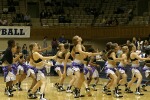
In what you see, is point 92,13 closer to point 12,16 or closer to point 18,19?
point 18,19

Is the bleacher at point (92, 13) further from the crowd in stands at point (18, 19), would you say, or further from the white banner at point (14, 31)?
the white banner at point (14, 31)

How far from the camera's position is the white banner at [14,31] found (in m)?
29.4

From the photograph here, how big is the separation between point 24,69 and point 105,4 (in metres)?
19.1

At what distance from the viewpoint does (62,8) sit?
33406 millimetres

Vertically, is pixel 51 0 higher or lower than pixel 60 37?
higher

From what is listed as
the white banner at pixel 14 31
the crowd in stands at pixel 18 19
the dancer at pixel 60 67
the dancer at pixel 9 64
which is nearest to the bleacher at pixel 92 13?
the crowd in stands at pixel 18 19

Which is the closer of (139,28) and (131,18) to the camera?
(139,28)

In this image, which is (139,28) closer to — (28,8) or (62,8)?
(62,8)

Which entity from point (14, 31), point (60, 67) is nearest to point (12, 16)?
point (14, 31)

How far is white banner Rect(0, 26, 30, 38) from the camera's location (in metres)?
29.4

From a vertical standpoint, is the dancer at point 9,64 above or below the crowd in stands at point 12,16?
below

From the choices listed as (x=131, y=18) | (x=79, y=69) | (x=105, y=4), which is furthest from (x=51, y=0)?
(x=79, y=69)

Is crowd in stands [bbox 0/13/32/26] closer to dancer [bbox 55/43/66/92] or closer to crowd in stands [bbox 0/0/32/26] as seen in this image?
crowd in stands [bbox 0/0/32/26]

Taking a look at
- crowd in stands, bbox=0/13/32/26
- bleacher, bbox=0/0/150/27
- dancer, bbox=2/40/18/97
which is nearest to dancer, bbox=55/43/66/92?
dancer, bbox=2/40/18/97
